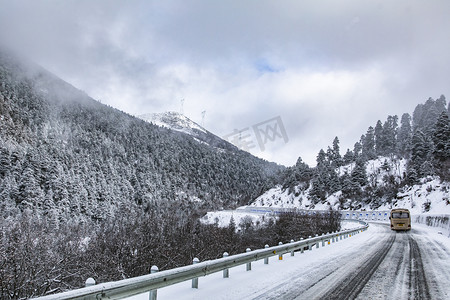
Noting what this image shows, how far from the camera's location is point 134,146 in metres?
169

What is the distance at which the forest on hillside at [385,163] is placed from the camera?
2255 inches

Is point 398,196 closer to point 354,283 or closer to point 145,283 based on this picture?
point 354,283

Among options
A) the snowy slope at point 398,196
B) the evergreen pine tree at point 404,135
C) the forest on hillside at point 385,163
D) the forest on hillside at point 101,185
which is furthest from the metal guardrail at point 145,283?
the evergreen pine tree at point 404,135

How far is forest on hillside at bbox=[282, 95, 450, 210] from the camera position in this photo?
57281mm

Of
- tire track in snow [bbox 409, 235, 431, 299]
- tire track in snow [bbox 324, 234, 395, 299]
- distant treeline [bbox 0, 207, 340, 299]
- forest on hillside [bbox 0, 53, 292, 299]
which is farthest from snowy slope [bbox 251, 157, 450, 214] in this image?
tire track in snow [bbox 324, 234, 395, 299]

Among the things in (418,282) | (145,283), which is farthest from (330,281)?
(145,283)

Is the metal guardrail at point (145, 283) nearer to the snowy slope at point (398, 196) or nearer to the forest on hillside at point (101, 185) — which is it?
the forest on hillside at point (101, 185)

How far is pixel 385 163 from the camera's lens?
3066 inches

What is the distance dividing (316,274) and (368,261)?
3.25 meters

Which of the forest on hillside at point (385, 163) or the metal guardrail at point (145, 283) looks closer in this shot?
the metal guardrail at point (145, 283)

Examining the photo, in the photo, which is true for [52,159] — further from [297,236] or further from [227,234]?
[297,236]

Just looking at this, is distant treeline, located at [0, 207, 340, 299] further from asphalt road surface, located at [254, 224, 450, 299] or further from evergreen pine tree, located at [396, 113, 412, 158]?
evergreen pine tree, located at [396, 113, 412, 158]

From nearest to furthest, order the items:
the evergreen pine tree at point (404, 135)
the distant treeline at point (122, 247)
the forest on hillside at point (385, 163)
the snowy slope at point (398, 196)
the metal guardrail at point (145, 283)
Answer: the metal guardrail at point (145, 283), the distant treeline at point (122, 247), the snowy slope at point (398, 196), the forest on hillside at point (385, 163), the evergreen pine tree at point (404, 135)

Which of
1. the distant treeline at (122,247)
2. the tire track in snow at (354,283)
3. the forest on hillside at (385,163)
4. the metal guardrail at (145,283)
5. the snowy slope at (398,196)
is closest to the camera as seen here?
the metal guardrail at (145,283)
